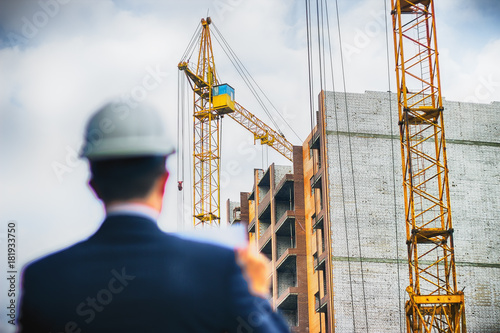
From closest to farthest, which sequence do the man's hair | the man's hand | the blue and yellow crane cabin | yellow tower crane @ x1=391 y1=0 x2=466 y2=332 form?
the man's hand, the man's hair, yellow tower crane @ x1=391 y1=0 x2=466 y2=332, the blue and yellow crane cabin

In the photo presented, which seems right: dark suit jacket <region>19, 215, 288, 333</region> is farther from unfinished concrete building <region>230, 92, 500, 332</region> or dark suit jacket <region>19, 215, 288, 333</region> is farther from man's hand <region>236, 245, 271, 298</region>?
unfinished concrete building <region>230, 92, 500, 332</region>

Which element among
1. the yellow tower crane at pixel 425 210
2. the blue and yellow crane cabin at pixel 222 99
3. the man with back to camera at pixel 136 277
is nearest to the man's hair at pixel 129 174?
the man with back to camera at pixel 136 277

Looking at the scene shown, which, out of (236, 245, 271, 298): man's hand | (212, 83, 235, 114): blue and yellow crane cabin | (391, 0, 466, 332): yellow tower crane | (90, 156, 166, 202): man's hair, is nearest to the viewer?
(236, 245, 271, 298): man's hand

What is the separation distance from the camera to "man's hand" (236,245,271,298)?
198cm

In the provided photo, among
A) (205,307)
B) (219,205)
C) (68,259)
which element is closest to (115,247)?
(68,259)

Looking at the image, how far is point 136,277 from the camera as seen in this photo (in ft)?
6.70

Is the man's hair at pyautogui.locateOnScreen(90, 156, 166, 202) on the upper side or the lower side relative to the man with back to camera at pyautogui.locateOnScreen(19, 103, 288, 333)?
upper

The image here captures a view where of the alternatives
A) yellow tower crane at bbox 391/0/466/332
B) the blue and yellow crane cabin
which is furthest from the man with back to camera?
the blue and yellow crane cabin

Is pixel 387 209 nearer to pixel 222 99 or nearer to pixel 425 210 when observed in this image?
pixel 425 210

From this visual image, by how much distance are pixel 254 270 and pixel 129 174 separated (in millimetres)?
397

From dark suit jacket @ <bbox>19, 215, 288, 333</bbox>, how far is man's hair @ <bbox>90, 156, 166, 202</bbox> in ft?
0.24

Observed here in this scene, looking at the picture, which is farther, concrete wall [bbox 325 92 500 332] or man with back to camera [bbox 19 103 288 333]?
concrete wall [bbox 325 92 500 332]

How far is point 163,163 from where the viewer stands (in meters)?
2.11

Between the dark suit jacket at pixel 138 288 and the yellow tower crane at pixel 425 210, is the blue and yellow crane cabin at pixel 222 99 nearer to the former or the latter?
the yellow tower crane at pixel 425 210
